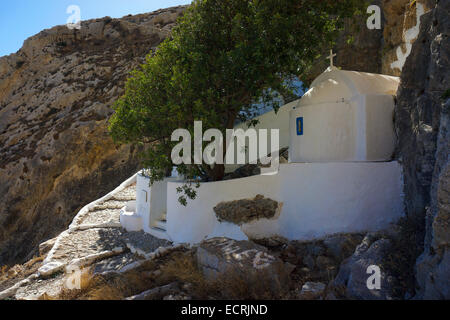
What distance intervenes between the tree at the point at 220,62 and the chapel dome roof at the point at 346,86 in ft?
2.83

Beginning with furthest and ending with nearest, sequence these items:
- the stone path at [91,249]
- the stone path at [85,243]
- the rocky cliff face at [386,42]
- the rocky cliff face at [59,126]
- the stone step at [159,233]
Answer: the rocky cliff face at [59,126] < the rocky cliff face at [386,42] < the stone step at [159,233] < the stone path at [85,243] < the stone path at [91,249]

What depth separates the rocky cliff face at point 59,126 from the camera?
75.2ft

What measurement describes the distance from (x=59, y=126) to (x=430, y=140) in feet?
86.6

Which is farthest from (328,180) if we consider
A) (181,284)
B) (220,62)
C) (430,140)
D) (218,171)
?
(181,284)

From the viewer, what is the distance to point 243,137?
45.2 ft

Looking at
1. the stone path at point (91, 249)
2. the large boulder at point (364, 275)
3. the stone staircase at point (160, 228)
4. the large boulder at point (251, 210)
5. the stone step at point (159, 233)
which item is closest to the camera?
the large boulder at point (364, 275)

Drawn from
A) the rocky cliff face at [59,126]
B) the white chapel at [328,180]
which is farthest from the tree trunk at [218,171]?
the rocky cliff face at [59,126]

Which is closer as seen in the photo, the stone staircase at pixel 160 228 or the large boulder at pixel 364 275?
the large boulder at pixel 364 275

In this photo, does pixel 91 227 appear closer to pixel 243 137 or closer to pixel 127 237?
pixel 127 237

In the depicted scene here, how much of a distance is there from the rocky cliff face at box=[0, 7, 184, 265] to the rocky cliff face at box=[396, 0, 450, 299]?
20.1 metres

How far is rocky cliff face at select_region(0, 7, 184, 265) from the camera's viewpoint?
2291 centimetres

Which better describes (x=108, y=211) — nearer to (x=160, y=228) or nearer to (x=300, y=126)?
(x=160, y=228)

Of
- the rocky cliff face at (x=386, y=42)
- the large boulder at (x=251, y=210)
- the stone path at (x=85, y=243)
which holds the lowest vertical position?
the stone path at (x=85, y=243)

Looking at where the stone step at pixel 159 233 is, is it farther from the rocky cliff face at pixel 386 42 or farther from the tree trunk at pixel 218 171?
the rocky cliff face at pixel 386 42
